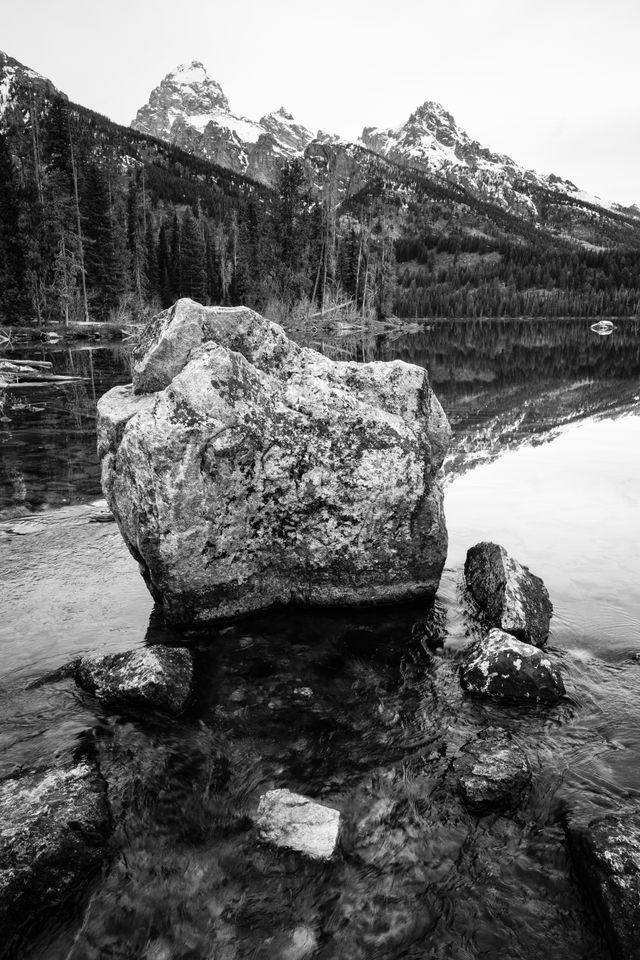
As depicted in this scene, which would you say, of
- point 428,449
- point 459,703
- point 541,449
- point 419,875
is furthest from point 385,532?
point 541,449

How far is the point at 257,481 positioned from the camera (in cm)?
763

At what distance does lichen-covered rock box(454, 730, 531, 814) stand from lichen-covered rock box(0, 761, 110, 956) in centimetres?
318

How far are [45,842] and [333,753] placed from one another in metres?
2.61

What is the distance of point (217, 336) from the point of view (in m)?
8.89

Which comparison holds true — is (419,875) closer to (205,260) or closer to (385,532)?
(385,532)

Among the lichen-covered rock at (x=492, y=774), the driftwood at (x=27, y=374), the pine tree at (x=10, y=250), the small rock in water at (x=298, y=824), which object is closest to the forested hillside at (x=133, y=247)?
the pine tree at (x=10, y=250)

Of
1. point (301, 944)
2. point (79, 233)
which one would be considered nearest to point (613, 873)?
point (301, 944)

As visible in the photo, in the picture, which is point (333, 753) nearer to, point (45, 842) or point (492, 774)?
point (492, 774)

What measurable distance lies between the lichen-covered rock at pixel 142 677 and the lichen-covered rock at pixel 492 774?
3076 mm

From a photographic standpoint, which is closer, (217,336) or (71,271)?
(217,336)

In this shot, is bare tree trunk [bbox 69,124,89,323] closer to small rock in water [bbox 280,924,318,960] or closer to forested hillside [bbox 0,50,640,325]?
forested hillside [bbox 0,50,640,325]

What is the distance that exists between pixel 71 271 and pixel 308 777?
199 feet

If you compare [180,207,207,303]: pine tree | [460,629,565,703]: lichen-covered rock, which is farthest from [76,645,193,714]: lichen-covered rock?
[180,207,207,303]: pine tree

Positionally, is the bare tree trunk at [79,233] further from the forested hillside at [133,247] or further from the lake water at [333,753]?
the lake water at [333,753]
